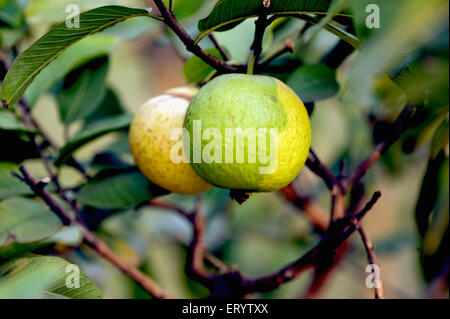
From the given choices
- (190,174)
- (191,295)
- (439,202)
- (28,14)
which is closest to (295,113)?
(190,174)

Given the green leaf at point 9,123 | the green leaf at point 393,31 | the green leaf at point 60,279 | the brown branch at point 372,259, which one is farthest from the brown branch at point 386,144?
the green leaf at point 9,123

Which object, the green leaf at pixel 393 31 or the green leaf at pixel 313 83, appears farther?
the green leaf at pixel 313 83

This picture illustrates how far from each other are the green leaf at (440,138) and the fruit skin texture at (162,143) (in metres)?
0.38

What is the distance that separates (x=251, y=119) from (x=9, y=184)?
59 cm

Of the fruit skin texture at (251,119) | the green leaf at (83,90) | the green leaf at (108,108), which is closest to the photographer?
the fruit skin texture at (251,119)

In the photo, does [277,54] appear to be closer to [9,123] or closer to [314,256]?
[314,256]

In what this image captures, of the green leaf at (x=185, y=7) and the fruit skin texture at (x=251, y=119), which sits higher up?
the green leaf at (x=185, y=7)

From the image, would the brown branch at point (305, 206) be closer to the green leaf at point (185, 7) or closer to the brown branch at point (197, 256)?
the brown branch at point (197, 256)

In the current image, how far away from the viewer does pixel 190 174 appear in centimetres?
72

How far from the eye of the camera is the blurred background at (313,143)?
0.44 meters

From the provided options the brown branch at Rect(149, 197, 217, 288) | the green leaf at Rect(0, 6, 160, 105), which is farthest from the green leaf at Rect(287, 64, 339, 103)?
the brown branch at Rect(149, 197, 217, 288)

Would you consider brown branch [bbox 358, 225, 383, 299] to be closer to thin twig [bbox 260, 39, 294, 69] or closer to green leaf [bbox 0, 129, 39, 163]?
thin twig [bbox 260, 39, 294, 69]

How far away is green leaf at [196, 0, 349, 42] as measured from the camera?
1.86 ft

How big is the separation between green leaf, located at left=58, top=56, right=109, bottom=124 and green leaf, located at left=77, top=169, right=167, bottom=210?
200 mm
